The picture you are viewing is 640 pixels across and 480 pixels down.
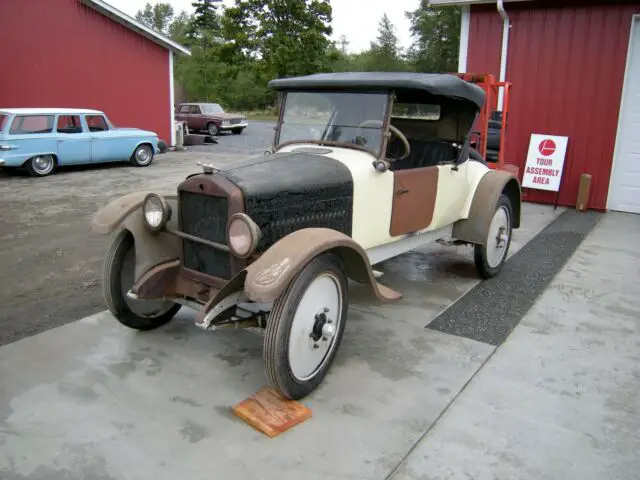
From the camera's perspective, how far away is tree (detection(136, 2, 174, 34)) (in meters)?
77.7

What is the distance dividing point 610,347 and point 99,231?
3595mm

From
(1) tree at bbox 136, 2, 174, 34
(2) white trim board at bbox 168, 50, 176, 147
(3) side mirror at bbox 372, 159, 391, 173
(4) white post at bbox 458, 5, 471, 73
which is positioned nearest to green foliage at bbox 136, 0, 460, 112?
(2) white trim board at bbox 168, 50, 176, 147

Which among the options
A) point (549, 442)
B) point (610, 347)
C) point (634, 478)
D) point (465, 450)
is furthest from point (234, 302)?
point (610, 347)

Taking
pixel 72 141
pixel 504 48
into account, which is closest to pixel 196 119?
pixel 72 141

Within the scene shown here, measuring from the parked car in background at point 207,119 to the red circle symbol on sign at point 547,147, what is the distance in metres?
17.3

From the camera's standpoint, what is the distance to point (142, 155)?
44.4ft

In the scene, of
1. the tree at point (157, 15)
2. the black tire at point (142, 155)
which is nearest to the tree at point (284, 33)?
the black tire at point (142, 155)

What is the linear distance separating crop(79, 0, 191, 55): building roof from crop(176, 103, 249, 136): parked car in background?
7179 mm

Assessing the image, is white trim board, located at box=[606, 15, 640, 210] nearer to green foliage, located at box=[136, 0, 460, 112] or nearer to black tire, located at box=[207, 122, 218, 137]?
black tire, located at box=[207, 122, 218, 137]

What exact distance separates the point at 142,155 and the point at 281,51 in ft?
67.2

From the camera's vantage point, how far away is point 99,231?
3.60 meters

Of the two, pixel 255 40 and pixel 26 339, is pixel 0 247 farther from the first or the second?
pixel 255 40

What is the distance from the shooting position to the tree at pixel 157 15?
255 ft

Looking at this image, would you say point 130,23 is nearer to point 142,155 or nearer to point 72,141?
point 142,155
